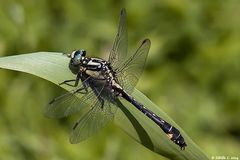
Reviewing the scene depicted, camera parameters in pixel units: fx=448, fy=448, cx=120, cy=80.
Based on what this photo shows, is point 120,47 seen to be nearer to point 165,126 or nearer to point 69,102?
point 69,102

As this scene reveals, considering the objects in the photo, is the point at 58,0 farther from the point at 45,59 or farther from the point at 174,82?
the point at 45,59

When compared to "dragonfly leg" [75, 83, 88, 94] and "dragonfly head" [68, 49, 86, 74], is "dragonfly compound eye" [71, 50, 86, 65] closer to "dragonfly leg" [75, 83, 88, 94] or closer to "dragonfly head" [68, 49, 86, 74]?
"dragonfly head" [68, 49, 86, 74]

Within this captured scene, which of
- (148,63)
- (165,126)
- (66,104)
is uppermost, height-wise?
(148,63)

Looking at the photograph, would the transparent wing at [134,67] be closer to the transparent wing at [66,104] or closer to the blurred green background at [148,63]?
the transparent wing at [66,104]

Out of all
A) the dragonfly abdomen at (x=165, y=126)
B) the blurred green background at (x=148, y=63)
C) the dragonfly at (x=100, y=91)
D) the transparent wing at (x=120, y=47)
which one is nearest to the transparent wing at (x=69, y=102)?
the dragonfly at (x=100, y=91)

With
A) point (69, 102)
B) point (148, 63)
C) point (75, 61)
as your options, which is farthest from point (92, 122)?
point (148, 63)

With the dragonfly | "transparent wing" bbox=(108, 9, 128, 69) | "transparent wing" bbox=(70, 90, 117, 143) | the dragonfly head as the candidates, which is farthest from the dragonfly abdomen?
"transparent wing" bbox=(108, 9, 128, 69)
